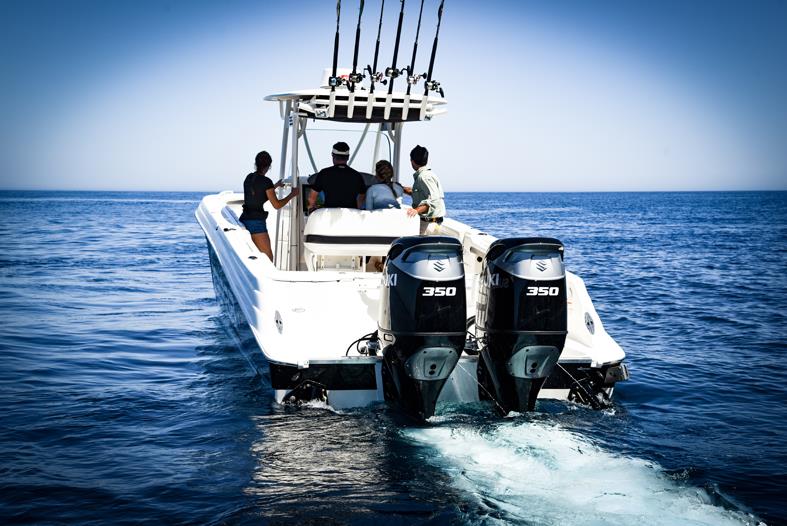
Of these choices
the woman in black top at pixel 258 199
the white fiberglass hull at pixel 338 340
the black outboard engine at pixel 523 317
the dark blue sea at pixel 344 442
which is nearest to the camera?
the dark blue sea at pixel 344 442

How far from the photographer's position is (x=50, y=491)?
494 centimetres

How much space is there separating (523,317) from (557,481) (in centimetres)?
112

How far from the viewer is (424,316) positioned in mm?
5098

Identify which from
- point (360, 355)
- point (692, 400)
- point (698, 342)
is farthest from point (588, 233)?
point (360, 355)

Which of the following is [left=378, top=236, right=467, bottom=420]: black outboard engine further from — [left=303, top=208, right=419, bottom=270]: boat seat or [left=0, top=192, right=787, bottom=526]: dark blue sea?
[left=303, top=208, right=419, bottom=270]: boat seat

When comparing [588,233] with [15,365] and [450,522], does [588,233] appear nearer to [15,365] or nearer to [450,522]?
[15,365]

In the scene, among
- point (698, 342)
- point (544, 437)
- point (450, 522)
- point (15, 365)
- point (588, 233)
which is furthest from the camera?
point (588, 233)

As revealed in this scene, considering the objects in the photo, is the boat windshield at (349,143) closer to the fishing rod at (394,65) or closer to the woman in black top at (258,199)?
the woman in black top at (258,199)

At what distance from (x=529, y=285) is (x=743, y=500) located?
1.73m

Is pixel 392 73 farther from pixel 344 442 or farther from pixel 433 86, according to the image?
pixel 344 442

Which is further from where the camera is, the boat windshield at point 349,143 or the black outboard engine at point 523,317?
the boat windshield at point 349,143

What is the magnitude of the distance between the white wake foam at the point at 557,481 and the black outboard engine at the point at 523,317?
10.7 inches

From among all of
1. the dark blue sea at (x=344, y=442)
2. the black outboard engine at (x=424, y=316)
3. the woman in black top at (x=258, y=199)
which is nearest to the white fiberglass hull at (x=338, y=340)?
the dark blue sea at (x=344, y=442)

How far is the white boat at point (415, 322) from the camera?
5172 mm
